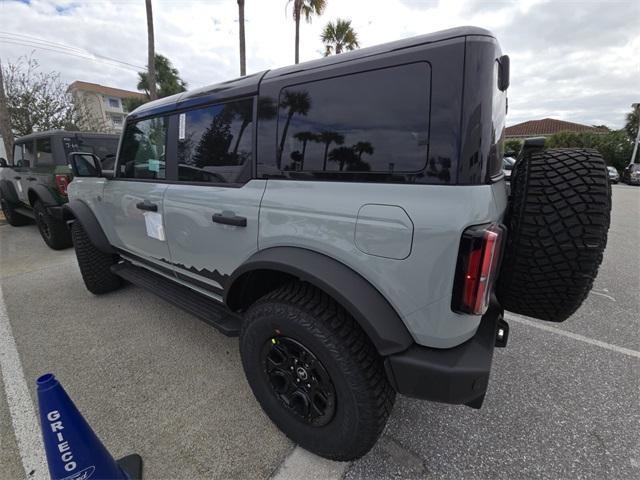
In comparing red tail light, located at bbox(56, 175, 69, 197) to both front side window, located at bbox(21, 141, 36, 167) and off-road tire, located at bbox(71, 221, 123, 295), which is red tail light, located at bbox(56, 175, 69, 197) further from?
off-road tire, located at bbox(71, 221, 123, 295)

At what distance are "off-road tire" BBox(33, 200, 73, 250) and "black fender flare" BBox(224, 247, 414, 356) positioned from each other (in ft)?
17.4

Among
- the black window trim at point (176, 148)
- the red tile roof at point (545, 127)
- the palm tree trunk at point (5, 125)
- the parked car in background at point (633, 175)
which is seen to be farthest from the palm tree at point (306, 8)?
the red tile roof at point (545, 127)

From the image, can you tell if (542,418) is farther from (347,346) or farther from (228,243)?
(228,243)

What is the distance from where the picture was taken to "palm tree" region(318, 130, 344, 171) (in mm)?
1440

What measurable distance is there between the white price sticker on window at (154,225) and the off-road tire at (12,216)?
6.52 metres

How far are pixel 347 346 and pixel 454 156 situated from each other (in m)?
0.92

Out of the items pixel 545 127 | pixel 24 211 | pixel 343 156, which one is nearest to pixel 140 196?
pixel 343 156

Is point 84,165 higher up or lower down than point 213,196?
higher up

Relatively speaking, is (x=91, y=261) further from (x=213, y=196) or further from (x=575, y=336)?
(x=575, y=336)

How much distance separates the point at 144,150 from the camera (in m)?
2.64

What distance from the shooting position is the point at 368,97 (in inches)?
53.3

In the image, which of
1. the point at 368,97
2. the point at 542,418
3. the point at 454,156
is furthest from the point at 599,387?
the point at 368,97

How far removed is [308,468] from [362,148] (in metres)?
1.63

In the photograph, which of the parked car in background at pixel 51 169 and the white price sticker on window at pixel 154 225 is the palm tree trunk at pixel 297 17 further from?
the white price sticker on window at pixel 154 225
